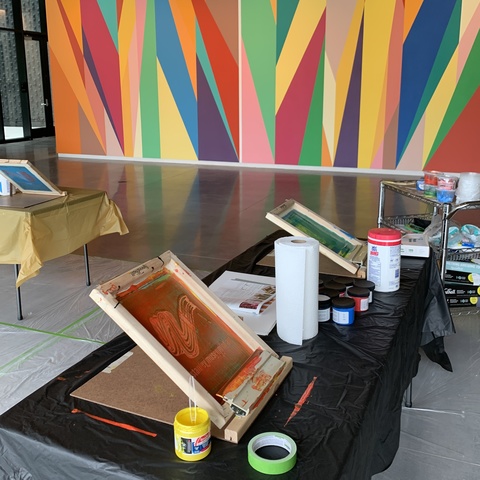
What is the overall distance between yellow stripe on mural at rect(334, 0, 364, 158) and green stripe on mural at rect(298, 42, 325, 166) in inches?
8.9

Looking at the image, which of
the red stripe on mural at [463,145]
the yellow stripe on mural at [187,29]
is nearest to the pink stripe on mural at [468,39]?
the red stripe on mural at [463,145]

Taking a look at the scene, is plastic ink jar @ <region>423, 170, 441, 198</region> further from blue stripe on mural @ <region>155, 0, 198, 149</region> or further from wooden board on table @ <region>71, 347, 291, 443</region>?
blue stripe on mural @ <region>155, 0, 198, 149</region>

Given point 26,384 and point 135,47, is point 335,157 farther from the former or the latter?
point 26,384

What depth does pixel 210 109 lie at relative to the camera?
927 cm

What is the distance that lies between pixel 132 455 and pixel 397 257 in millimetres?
1076

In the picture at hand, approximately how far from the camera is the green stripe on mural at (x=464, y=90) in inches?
306

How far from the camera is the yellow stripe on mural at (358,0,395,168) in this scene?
8.03m

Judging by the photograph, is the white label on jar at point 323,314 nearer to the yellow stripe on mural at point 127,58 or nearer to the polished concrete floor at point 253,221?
the polished concrete floor at point 253,221

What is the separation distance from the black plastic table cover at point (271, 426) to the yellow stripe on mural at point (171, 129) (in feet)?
27.3

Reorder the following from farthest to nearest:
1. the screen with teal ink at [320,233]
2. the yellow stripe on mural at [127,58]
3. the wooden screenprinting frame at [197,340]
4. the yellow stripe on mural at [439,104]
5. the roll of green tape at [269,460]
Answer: the yellow stripe on mural at [127,58] → the yellow stripe on mural at [439,104] → the screen with teal ink at [320,233] → the wooden screenprinting frame at [197,340] → the roll of green tape at [269,460]

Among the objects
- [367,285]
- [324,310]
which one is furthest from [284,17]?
[324,310]

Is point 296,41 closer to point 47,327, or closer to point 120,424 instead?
point 47,327

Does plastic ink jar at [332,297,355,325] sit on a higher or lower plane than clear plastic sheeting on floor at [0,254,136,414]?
higher

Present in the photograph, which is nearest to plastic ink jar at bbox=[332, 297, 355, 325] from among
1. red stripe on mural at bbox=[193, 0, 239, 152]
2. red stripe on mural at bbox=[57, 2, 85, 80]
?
red stripe on mural at bbox=[193, 0, 239, 152]
